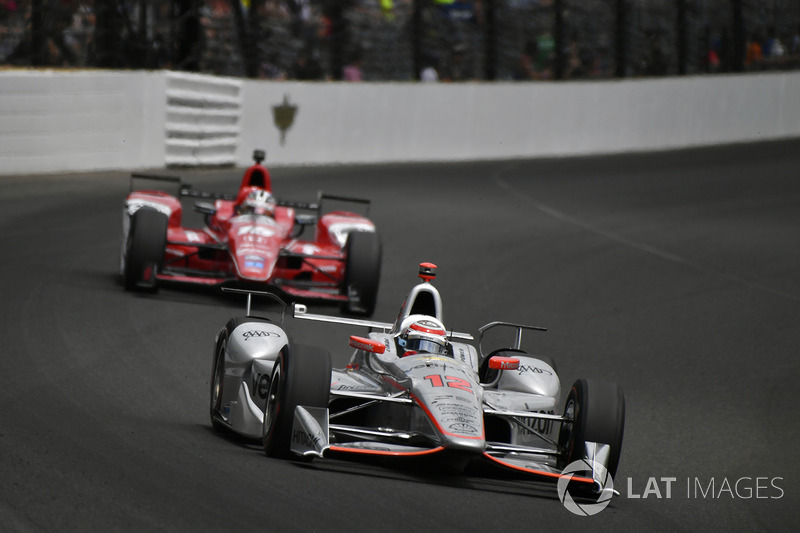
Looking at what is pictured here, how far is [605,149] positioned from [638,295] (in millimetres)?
14385

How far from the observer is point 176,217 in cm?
1306

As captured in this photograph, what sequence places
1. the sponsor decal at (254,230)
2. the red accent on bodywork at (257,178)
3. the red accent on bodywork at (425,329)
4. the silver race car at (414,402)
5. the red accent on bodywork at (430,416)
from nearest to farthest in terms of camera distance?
the red accent on bodywork at (430,416), the silver race car at (414,402), the red accent on bodywork at (425,329), the sponsor decal at (254,230), the red accent on bodywork at (257,178)

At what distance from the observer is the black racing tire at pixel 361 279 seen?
12109mm

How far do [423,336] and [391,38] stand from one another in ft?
62.7

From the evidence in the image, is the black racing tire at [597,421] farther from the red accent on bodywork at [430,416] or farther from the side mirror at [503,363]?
the side mirror at [503,363]

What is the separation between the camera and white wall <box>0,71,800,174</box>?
765 inches

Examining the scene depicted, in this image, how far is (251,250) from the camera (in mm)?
12016

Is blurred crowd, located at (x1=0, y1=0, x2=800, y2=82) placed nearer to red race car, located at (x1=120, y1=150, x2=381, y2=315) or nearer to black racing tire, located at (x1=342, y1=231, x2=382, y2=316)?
red race car, located at (x1=120, y1=150, x2=381, y2=315)

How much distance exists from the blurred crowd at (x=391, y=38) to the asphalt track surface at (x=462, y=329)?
295 centimetres

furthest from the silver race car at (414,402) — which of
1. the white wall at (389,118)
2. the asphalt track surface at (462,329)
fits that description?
the white wall at (389,118)

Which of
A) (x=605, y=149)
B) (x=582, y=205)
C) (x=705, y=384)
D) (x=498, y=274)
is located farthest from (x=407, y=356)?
(x=605, y=149)

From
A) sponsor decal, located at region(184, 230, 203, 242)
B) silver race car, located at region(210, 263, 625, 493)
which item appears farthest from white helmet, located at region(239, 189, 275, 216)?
silver race car, located at region(210, 263, 625, 493)

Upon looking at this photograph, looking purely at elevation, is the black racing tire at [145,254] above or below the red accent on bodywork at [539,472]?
above

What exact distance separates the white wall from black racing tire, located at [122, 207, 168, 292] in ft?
24.5
